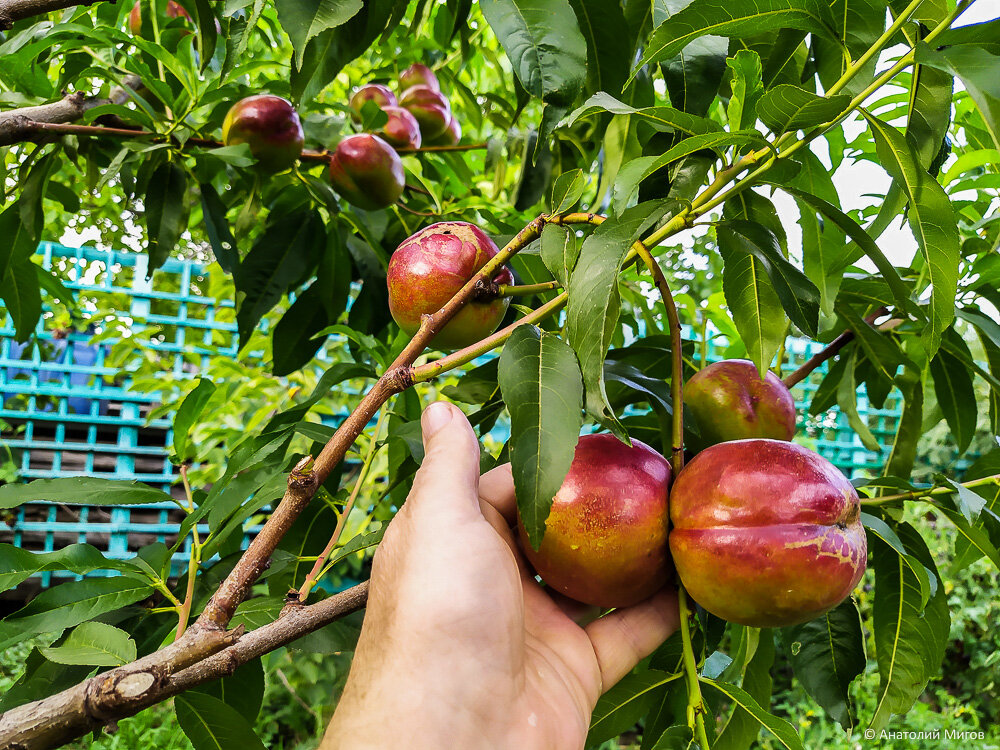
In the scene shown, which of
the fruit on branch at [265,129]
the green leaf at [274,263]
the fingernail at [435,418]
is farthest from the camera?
the green leaf at [274,263]

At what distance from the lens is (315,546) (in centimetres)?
98

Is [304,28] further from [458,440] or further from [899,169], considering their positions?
A: [899,169]

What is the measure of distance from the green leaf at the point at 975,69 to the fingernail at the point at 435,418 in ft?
1.62

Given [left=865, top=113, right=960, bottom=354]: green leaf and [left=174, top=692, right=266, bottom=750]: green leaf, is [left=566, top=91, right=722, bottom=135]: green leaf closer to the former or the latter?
[left=865, top=113, right=960, bottom=354]: green leaf

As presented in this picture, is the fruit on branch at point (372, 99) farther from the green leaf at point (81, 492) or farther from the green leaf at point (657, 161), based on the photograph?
the green leaf at point (657, 161)

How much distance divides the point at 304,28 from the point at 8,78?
80 cm

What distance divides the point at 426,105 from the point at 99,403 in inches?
111

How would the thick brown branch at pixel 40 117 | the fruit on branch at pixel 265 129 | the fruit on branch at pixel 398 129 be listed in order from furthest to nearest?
the fruit on branch at pixel 398 129 → the fruit on branch at pixel 265 129 → the thick brown branch at pixel 40 117

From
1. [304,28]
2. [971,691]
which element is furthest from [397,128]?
[971,691]

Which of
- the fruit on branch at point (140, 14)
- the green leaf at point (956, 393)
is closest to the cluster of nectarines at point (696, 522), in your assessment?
the green leaf at point (956, 393)

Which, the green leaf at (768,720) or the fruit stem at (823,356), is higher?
the fruit stem at (823,356)

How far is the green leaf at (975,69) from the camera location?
52cm

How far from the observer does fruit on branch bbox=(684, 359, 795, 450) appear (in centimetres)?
81

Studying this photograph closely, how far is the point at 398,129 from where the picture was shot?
1452mm
